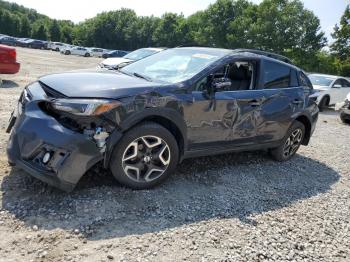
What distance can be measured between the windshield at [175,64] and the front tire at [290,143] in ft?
6.16

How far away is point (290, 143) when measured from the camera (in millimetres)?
6508

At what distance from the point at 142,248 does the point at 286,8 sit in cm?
4584

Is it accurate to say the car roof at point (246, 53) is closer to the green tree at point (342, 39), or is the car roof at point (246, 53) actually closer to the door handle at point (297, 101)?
the door handle at point (297, 101)

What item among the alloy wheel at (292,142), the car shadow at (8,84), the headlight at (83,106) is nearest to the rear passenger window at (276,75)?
the alloy wheel at (292,142)

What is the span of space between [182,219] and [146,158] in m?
0.79

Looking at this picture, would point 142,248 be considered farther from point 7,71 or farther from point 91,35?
point 91,35

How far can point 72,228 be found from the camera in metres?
3.52

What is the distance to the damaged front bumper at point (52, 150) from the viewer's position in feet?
12.2

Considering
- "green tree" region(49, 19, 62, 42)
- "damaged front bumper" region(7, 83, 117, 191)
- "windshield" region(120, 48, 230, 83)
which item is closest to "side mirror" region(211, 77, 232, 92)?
"windshield" region(120, 48, 230, 83)

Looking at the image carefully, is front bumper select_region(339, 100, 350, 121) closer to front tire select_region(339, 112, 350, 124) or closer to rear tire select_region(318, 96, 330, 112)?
front tire select_region(339, 112, 350, 124)

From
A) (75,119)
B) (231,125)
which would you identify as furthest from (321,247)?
(75,119)

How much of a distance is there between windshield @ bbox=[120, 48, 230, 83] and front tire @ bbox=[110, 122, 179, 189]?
2.52 ft

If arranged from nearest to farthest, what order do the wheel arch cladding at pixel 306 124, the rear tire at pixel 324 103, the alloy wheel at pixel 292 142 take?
the alloy wheel at pixel 292 142 < the wheel arch cladding at pixel 306 124 < the rear tire at pixel 324 103

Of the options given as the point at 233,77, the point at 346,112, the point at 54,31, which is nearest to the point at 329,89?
the point at 346,112
